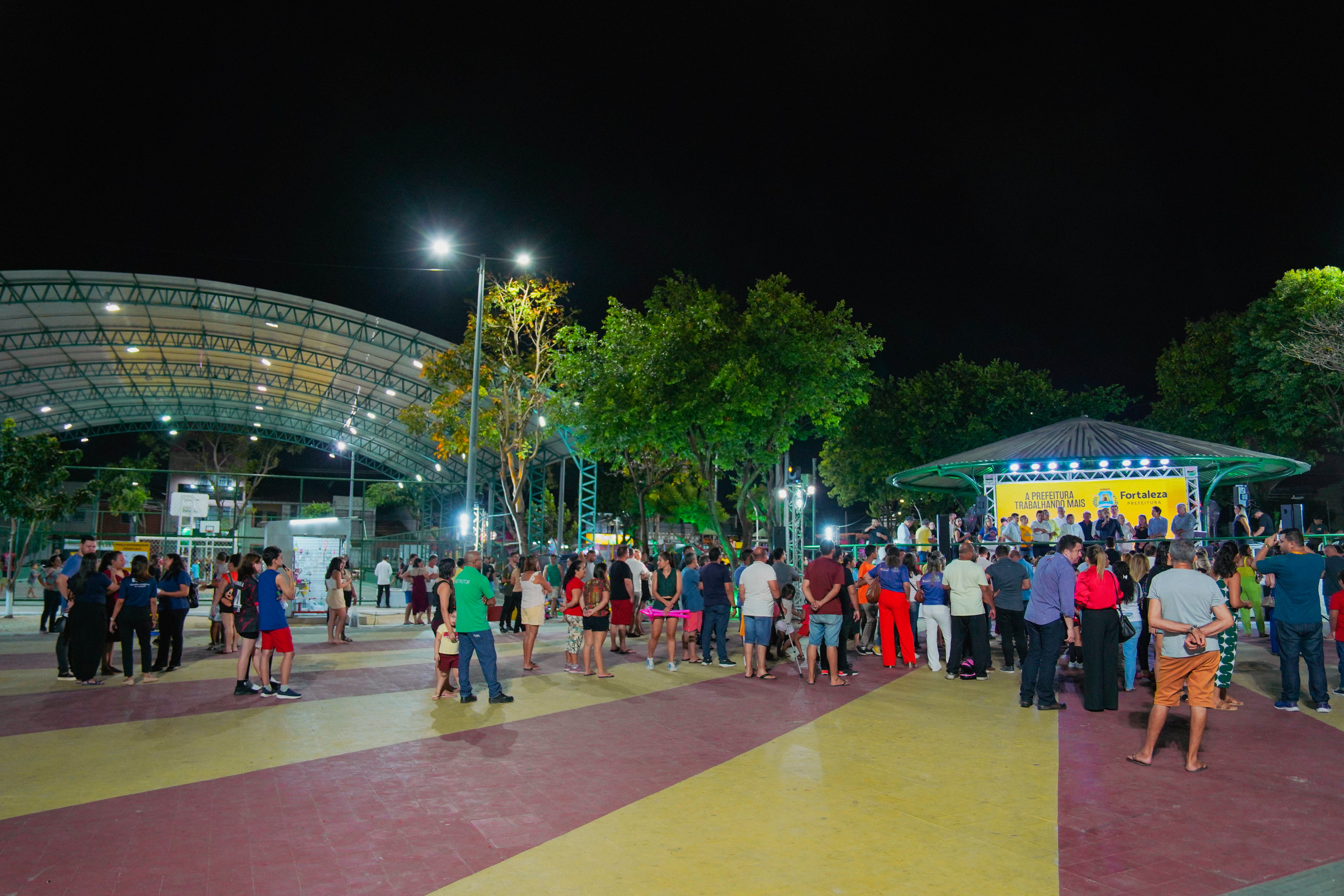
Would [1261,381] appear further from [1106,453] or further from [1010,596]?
[1010,596]

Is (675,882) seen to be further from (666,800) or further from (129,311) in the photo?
(129,311)

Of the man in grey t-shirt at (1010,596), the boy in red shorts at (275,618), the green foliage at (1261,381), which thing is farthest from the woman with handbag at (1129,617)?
the green foliage at (1261,381)

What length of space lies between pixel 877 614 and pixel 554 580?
8432 mm

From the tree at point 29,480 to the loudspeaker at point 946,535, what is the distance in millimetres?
22017

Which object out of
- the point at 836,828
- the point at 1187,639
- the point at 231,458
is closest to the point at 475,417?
the point at 836,828

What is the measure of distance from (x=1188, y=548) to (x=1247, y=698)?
407cm

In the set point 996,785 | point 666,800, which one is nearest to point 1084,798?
point 996,785

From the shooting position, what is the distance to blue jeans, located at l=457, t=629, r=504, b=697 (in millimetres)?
8914

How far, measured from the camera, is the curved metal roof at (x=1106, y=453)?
18.3 m

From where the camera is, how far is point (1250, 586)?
13320 millimetres

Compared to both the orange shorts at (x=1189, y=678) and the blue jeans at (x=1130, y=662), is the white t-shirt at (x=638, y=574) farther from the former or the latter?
the orange shorts at (x=1189, y=678)

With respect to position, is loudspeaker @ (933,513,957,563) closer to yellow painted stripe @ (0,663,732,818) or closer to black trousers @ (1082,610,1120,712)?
black trousers @ (1082,610,1120,712)

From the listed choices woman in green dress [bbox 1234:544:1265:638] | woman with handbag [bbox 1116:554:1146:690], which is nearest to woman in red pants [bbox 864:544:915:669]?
woman with handbag [bbox 1116:554:1146:690]

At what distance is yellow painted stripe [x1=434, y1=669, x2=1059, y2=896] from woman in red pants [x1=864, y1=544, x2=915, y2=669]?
393 cm
